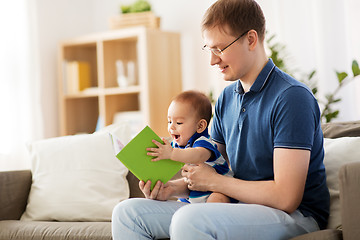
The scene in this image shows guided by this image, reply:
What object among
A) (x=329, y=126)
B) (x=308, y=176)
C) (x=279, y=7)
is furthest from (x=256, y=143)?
(x=279, y=7)

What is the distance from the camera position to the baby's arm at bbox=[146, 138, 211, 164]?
4.86ft

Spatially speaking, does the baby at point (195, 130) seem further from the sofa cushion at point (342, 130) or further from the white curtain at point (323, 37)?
the white curtain at point (323, 37)

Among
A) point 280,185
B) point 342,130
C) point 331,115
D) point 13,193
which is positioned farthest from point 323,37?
point 13,193

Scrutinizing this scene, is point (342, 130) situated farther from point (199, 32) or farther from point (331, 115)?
point (199, 32)

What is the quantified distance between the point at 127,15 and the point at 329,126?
2.15 meters

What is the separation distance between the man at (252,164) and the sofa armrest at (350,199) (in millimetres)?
142

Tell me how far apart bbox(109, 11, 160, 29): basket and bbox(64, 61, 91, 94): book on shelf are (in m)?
0.47

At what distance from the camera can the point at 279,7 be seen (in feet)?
10.8

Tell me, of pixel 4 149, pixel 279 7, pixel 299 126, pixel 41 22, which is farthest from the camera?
pixel 41 22

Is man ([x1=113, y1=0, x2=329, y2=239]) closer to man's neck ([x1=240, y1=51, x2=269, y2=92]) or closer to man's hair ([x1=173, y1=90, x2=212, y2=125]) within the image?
man's neck ([x1=240, y1=51, x2=269, y2=92])

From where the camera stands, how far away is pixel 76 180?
7.50ft

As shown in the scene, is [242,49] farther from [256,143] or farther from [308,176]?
→ [308,176]

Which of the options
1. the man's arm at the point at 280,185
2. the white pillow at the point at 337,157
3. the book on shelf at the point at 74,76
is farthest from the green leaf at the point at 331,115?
the book on shelf at the point at 74,76

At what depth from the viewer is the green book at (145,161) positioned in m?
1.46
